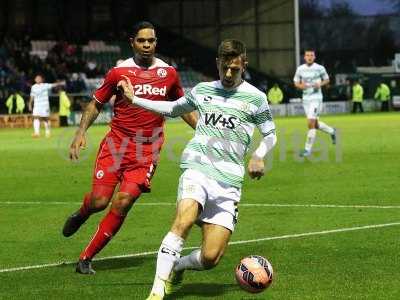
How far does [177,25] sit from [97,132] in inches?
1129

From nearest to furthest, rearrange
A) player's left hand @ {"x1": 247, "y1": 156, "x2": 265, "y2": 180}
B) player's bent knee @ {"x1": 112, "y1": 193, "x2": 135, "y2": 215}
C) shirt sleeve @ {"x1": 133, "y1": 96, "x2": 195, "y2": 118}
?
player's left hand @ {"x1": 247, "y1": 156, "x2": 265, "y2": 180}, shirt sleeve @ {"x1": 133, "y1": 96, "x2": 195, "y2": 118}, player's bent knee @ {"x1": 112, "y1": 193, "x2": 135, "y2": 215}

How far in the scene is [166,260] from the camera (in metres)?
8.12

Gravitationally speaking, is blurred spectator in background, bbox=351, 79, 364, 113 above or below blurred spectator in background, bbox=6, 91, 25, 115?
below

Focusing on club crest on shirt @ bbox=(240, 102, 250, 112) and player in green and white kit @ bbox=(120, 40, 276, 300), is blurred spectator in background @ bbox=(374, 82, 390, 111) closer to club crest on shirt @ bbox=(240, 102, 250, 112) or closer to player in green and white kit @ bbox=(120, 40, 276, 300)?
player in green and white kit @ bbox=(120, 40, 276, 300)

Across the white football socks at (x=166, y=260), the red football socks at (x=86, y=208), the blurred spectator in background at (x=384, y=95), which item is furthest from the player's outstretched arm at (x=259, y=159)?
the blurred spectator in background at (x=384, y=95)

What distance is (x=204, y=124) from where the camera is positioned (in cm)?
888

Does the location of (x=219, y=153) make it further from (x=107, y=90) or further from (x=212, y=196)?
(x=107, y=90)

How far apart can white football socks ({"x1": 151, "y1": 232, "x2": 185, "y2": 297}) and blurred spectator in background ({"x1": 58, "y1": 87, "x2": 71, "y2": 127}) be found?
40532 mm

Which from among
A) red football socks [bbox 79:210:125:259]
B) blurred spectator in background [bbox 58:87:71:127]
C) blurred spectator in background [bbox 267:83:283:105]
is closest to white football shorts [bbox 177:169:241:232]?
red football socks [bbox 79:210:125:259]

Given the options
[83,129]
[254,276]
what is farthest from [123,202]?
[254,276]

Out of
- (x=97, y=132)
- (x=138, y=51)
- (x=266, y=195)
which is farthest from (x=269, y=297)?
(x=97, y=132)

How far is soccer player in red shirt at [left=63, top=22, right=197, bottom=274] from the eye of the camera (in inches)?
410

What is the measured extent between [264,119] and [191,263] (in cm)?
131

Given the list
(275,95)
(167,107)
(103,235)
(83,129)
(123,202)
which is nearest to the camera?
(167,107)
